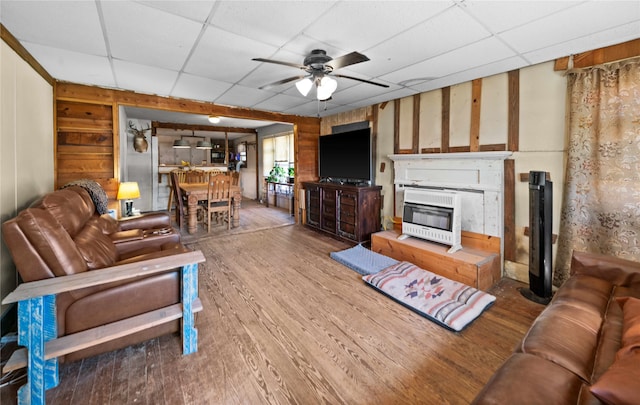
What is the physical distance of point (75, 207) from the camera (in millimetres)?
2209

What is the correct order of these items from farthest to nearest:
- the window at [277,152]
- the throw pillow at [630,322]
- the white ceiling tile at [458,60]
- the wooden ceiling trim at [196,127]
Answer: the window at [277,152]
the wooden ceiling trim at [196,127]
the white ceiling tile at [458,60]
the throw pillow at [630,322]

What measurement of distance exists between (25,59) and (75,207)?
161 cm

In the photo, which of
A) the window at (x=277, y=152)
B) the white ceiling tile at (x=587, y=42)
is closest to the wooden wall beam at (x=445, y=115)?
the white ceiling tile at (x=587, y=42)

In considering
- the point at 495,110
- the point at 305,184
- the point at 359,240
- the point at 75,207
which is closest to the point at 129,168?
the point at 305,184

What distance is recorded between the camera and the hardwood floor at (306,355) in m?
1.57

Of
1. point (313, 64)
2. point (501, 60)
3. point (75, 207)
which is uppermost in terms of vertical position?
point (501, 60)

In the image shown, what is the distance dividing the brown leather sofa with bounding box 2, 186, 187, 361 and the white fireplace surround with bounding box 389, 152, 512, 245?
10.7ft

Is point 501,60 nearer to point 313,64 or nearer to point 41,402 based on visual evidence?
point 313,64

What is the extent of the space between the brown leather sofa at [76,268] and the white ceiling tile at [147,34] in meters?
1.40

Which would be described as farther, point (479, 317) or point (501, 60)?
point (501, 60)

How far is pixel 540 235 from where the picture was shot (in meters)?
2.56

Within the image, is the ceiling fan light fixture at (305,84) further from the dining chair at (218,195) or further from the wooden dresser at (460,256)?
the dining chair at (218,195)

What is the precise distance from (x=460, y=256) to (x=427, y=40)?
2.21m

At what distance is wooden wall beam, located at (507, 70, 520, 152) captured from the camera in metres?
3.04
